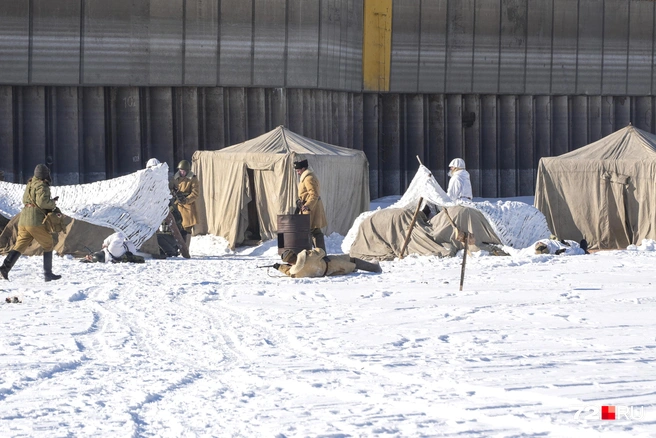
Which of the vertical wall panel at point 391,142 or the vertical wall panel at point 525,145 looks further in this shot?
the vertical wall panel at point 525,145

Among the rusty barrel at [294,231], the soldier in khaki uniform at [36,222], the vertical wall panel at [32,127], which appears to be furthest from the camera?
the vertical wall panel at [32,127]

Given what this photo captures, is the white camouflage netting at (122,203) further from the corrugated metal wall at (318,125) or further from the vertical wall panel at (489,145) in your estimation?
the vertical wall panel at (489,145)

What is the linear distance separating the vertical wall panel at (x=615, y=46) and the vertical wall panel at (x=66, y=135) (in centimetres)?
1313

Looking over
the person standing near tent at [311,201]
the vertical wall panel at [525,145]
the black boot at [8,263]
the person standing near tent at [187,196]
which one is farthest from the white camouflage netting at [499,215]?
the vertical wall panel at [525,145]

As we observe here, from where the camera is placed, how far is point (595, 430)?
554cm

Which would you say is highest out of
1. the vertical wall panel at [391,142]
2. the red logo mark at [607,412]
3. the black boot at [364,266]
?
the vertical wall panel at [391,142]

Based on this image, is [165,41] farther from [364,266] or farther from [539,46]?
[364,266]

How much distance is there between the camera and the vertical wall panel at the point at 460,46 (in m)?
26.9

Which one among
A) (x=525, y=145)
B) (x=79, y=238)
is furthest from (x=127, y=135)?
(x=525, y=145)

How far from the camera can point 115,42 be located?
22.9 metres

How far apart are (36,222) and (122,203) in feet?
11.5

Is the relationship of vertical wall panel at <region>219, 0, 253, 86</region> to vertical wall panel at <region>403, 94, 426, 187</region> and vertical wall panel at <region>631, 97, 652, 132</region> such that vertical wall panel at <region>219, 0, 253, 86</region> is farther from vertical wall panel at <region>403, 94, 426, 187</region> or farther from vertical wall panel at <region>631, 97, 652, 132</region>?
vertical wall panel at <region>631, 97, 652, 132</region>

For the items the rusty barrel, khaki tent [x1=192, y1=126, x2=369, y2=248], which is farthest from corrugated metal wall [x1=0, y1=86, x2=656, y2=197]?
the rusty barrel

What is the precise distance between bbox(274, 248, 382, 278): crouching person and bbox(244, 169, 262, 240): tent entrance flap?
5322 mm
